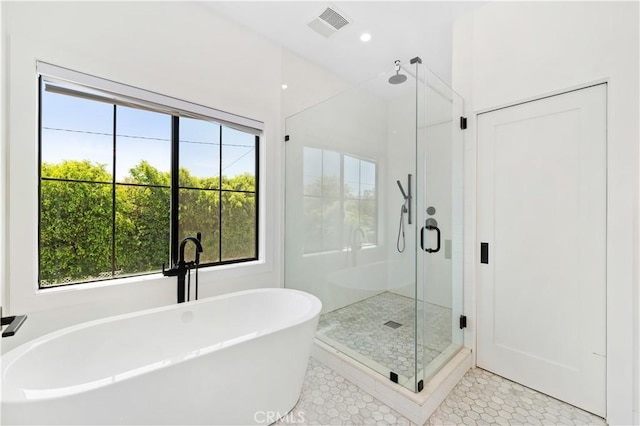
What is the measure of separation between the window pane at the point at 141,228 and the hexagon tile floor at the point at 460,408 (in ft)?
4.84

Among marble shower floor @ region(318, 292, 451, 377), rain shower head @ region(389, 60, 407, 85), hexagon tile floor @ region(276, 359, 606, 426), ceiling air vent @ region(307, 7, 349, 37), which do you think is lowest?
hexagon tile floor @ region(276, 359, 606, 426)

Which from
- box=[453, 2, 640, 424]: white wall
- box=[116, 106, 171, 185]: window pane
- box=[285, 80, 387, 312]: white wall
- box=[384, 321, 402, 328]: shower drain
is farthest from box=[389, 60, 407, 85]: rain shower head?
box=[384, 321, 402, 328]: shower drain

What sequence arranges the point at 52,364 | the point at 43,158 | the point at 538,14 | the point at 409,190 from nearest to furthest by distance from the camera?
1. the point at 52,364
2. the point at 43,158
3. the point at 538,14
4. the point at 409,190

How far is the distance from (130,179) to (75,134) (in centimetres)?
41

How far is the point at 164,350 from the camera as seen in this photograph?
1789 mm

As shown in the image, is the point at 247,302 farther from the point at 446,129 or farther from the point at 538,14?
the point at 538,14

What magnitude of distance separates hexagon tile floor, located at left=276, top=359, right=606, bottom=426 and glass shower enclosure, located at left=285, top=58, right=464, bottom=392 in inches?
8.0

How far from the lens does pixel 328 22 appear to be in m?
2.31

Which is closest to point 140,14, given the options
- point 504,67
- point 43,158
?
point 43,158

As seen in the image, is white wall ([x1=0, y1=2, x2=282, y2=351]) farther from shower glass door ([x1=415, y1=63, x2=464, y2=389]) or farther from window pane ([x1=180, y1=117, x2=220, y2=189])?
shower glass door ([x1=415, y1=63, x2=464, y2=389])

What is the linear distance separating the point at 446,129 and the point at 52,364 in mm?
2918

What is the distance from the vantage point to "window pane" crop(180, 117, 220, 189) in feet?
7.38

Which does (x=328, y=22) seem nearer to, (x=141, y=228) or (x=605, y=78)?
(x=605, y=78)

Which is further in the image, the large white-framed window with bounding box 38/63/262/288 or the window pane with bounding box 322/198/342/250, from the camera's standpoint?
the window pane with bounding box 322/198/342/250
